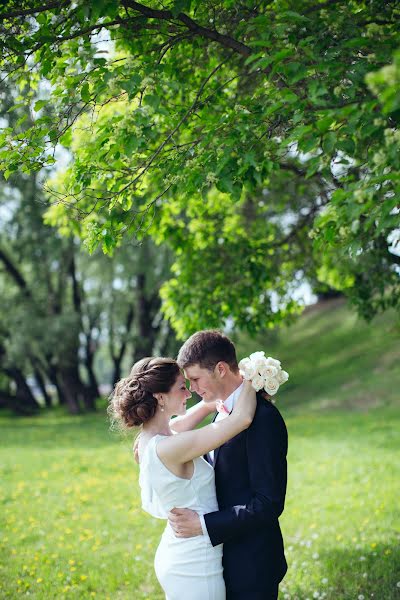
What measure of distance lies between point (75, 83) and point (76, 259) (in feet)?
81.4

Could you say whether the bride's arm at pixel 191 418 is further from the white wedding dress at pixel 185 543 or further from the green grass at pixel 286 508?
the green grass at pixel 286 508

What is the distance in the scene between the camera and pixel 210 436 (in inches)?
142

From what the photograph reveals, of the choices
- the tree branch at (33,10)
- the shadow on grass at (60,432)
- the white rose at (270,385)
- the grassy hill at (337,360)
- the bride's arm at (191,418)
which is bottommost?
the grassy hill at (337,360)

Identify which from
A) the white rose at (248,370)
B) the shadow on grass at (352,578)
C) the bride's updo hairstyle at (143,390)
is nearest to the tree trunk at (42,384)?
the shadow on grass at (352,578)

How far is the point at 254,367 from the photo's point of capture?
3.69 metres

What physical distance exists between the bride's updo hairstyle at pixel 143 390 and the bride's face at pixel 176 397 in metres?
0.03

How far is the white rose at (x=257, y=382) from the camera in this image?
3.67 meters

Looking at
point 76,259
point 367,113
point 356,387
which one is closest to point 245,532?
point 367,113

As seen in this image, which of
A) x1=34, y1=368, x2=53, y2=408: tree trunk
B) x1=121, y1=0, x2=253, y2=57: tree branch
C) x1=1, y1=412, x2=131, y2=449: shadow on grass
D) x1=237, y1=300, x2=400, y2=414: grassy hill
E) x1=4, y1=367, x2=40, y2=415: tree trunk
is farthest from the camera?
x1=34, y1=368, x2=53, y2=408: tree trunk

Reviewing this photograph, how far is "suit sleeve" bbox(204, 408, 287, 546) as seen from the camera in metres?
3.60

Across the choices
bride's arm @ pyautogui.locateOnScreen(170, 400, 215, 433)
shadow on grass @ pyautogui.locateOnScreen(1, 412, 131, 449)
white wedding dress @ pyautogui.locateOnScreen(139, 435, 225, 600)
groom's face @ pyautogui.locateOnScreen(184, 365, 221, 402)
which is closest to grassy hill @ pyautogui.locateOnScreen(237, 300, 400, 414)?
shadow on grass @ pyautogui.locateOnScreen(1, 412, 131, 449)

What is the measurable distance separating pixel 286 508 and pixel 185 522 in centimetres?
693

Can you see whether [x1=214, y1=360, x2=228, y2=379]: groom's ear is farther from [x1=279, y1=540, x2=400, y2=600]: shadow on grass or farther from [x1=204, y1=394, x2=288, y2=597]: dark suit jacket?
[x1=279, y1=540, x2=400, y2=600]: shadow on grass

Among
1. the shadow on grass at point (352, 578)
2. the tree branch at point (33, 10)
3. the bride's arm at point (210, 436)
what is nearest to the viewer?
the bride's arm at point (210, 436)
